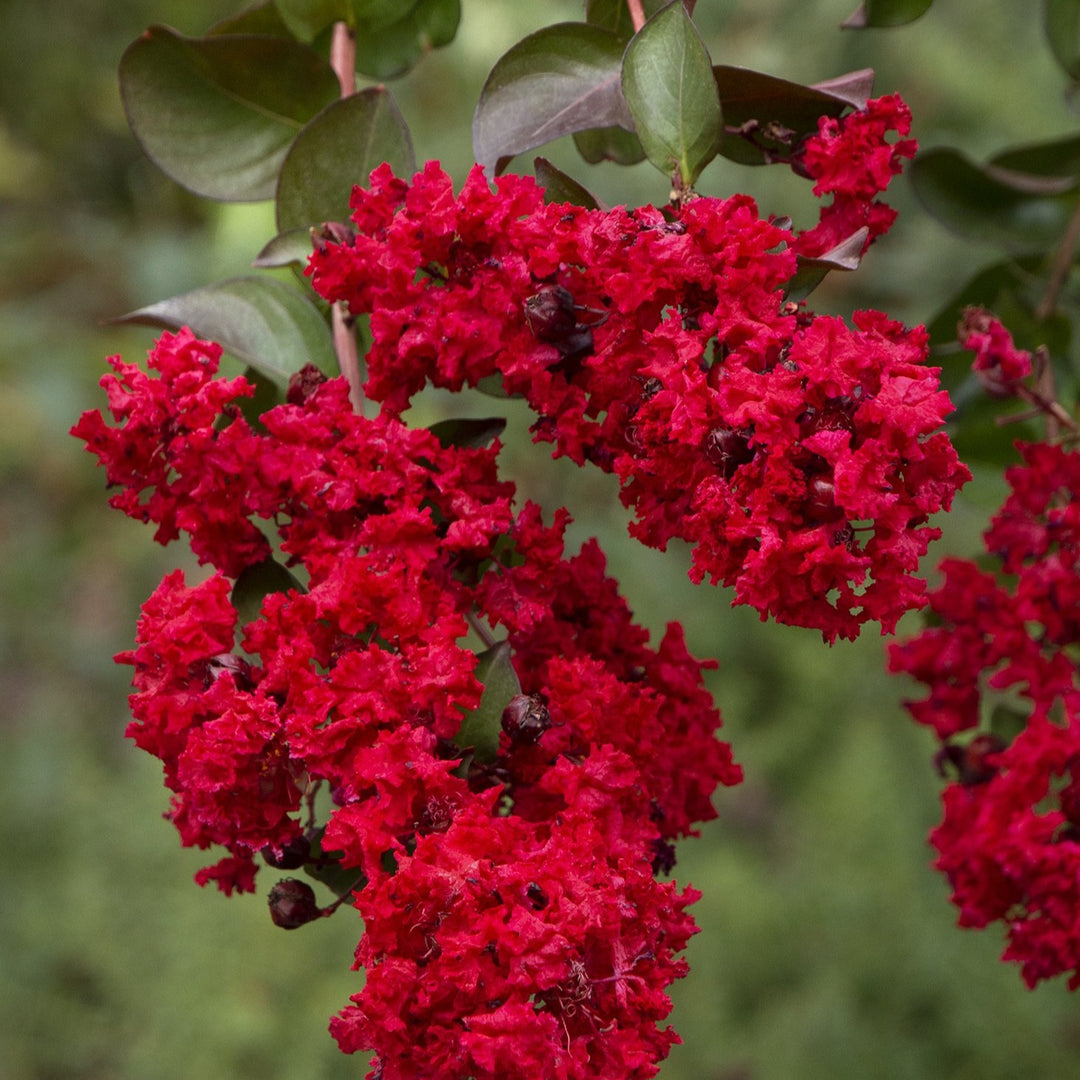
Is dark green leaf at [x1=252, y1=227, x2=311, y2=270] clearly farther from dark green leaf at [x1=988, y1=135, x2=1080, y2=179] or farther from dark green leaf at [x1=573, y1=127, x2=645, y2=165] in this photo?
dark green leaf at [x1=988, y1=135, x2=1080, y2=179]

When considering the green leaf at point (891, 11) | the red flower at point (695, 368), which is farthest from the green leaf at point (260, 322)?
the green leaf at point (891, 11)

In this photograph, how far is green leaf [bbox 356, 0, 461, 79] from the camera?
2.95 ft

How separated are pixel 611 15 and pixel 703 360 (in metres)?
0.30

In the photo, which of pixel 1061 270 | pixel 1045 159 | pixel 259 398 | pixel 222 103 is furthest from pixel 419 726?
pixel 1045 159

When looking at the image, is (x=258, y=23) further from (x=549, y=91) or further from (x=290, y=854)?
(x=290, y=854)

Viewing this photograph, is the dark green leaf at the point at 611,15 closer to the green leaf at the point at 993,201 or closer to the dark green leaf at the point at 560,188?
the dark green leaf at the point at 560,188

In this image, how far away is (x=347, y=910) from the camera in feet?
7.77

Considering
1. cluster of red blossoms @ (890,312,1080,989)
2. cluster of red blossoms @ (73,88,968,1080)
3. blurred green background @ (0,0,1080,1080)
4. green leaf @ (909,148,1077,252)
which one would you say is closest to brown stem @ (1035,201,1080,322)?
green leaf @ (909,148,1077,252)

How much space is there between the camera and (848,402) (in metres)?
0.54

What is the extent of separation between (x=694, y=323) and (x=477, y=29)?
1845mm

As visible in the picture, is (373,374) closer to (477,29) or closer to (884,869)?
(477,29)

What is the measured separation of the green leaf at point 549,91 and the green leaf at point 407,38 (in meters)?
0.22

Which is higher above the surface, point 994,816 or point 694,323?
point 694,323

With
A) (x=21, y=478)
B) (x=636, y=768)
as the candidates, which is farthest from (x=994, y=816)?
(x=21, y=478)
